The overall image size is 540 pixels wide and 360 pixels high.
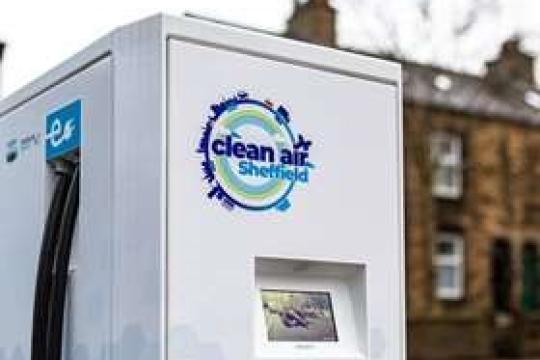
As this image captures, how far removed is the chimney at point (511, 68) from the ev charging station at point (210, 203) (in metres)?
20.5

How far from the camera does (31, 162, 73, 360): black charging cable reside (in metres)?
2.97

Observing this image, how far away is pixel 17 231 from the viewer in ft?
10.7

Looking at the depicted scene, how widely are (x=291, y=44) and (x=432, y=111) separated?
23236 mm

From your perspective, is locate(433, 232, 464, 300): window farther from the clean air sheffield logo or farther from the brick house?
the clean air sheffield logo

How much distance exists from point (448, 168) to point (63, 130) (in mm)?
24262

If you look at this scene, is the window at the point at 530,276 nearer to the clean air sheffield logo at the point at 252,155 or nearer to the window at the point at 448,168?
the window at the point at 448,168

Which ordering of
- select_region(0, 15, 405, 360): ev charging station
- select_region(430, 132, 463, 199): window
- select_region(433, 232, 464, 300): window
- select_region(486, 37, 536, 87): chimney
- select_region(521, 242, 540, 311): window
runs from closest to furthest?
select_region(0, 15, 405, 360): ev charging station < select_region(486, 37, 536, 87): chimney < select_region(430, 132, 463, 199): window < select_region(433, 232, 464, 300): window < select_region(521, 242, 540, 311): window

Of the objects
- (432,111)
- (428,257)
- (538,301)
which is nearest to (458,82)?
(432,111)

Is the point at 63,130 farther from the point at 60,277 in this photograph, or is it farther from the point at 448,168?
the point at 448,168

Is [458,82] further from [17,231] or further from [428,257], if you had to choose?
[17,231]

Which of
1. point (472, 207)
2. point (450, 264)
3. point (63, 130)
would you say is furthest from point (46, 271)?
point (472, 207)

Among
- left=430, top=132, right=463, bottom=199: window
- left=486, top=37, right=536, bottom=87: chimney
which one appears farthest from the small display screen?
left=430, top=132, right=463, bottom=199: window

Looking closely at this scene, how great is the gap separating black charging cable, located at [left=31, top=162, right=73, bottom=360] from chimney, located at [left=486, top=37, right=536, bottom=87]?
2064 centimetres

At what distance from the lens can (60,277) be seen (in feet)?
9.67
